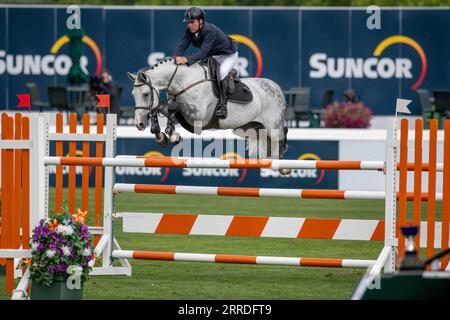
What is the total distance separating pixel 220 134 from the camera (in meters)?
18.0

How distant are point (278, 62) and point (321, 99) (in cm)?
159

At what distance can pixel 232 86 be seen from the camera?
498 inches

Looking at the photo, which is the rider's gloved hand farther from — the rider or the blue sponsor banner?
the blue sponsor banner

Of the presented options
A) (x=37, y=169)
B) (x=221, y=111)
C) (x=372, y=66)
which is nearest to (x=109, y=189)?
(x=37, y=169)

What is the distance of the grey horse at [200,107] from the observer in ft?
38.7

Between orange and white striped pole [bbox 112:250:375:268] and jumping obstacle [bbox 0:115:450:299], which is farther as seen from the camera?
orange and white striped pole [bbox 112:250:375:268]

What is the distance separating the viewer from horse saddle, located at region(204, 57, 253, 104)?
495 inches

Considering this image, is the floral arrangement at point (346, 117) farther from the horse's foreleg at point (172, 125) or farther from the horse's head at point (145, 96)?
the horse's head at point (145, 96)

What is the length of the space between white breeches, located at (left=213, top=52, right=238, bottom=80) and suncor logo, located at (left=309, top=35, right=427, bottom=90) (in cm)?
1787

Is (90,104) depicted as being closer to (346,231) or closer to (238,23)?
(238,23)

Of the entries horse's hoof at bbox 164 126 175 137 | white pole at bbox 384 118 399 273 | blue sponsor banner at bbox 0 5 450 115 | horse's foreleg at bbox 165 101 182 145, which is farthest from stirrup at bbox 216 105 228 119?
blue sponsor banner at bbox 0 5 450 115

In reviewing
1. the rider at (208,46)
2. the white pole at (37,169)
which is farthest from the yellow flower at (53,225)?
the rider at (208,46)

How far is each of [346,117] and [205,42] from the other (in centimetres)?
1377
